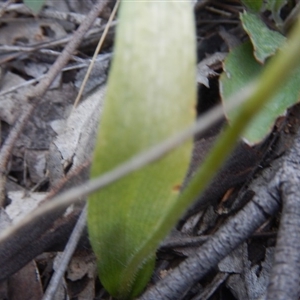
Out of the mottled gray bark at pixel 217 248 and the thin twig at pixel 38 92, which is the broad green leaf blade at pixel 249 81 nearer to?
the mottled gray bark at pixel 217 248

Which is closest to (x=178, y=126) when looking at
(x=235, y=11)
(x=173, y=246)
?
(x=173, y=246)

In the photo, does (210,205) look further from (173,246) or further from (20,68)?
(20,68)

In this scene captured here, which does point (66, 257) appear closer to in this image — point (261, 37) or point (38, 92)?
point (38, 92)

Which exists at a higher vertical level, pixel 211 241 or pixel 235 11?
pixel 235 11

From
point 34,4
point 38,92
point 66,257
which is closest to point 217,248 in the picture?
point 66,257

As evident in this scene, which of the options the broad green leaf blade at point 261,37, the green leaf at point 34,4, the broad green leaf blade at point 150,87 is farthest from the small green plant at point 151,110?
the green leaf at point 34,4

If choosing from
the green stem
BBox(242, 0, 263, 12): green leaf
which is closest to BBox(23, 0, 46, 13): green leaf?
BBox(242, 0, 263, 12): green leaf
